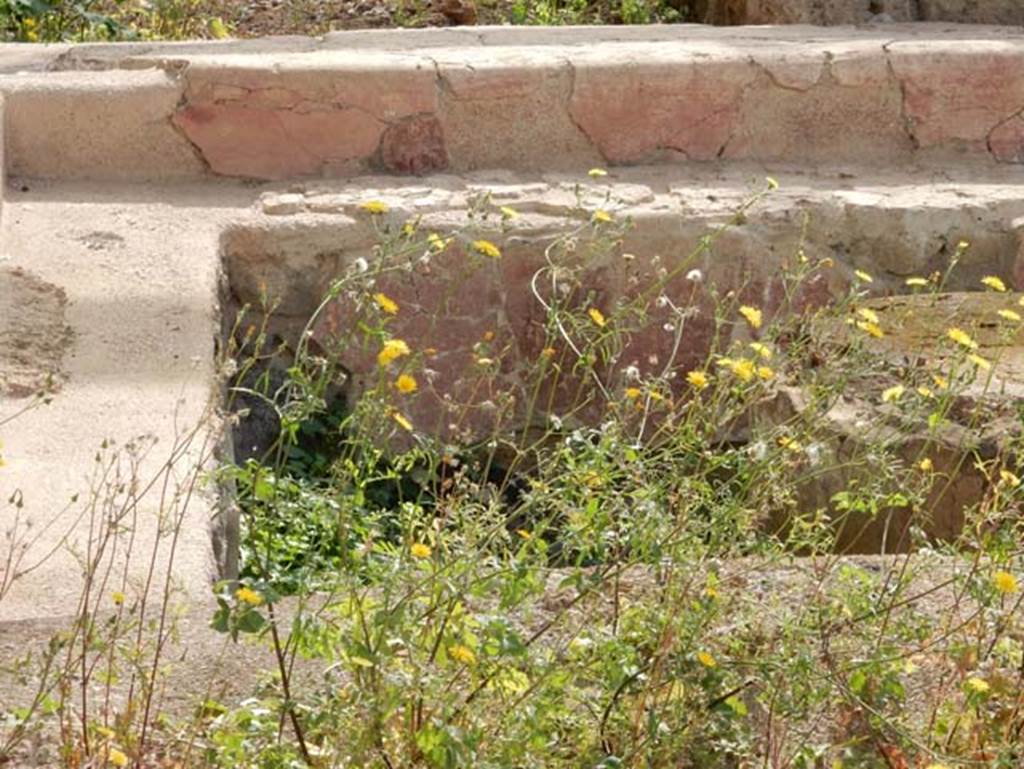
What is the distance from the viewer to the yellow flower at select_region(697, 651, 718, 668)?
237 cm

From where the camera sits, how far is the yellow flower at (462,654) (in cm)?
230

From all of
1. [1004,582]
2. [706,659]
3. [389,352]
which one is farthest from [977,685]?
[389,352]

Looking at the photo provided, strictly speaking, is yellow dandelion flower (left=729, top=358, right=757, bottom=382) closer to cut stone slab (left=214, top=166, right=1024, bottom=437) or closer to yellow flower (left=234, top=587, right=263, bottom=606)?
yellow flower (left=234, top=587, right=263, bottom=606)

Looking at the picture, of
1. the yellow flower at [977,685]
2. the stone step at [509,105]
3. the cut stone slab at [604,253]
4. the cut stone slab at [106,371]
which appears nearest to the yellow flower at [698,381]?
the yellow flower at [977,685]

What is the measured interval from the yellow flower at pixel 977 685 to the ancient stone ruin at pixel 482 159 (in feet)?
6.37

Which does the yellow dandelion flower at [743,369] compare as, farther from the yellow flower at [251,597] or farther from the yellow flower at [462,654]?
the yellow flower at [251,597]

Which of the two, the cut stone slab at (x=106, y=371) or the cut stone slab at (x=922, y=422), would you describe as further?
the cut stone slab at (x=922, y=422)

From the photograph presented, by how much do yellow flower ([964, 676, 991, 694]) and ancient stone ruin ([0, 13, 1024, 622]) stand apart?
1.94m

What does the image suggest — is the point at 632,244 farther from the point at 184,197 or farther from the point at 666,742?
the point at 666,742

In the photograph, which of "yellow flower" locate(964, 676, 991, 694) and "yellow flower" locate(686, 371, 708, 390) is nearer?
"yellow flower" locate(964, 676, 991, 694)

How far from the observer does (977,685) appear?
2361 mm

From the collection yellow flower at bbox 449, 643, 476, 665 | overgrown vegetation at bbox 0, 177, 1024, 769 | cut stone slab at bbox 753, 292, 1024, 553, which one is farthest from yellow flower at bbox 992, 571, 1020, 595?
cut stone slab at bbox 753, 292, 1024, 553

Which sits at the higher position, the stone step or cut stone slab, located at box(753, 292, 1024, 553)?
the stone step

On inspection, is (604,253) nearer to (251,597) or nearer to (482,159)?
(482,159)
